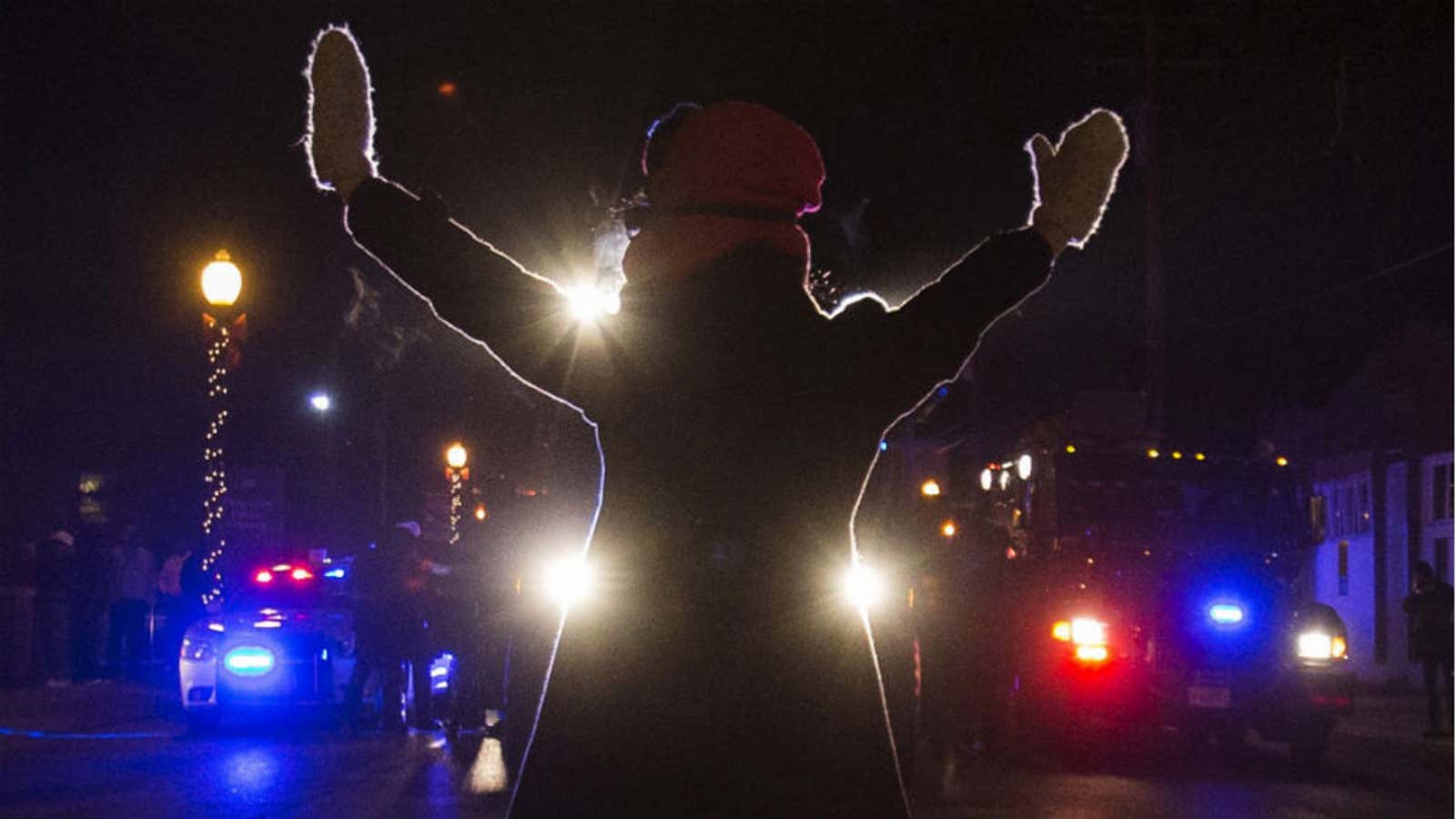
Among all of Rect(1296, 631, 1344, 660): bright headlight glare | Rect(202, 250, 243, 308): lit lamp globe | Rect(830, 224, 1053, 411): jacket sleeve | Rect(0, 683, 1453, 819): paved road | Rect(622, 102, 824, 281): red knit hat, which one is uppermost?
Rect(202, 250, 243, 308): lit lamp globe

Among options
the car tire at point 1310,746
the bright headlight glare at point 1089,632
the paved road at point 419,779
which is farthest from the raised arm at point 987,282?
the car tire at point 1310,746

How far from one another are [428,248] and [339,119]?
0.99ft

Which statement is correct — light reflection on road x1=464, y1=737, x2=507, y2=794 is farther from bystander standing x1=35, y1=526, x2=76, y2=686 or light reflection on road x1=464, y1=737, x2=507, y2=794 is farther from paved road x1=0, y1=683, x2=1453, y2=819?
bystander standing x1=35, y1=526, x2=76, y2=686

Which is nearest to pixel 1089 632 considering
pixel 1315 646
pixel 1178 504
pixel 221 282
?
pixel 1178 504

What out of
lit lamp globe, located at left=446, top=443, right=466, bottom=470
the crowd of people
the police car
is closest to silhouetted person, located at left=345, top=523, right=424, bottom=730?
the police car

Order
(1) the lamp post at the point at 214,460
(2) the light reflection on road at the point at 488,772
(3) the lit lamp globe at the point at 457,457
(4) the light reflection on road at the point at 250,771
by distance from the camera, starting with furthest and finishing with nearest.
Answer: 1. (3) the lit lamp globe at the point at 457,457
2. (1) the lamp post at the point at 214,460
3. (2) the light reflection on road at the point at 488,772
4. (4) the light reflection on road at the point at 250,771

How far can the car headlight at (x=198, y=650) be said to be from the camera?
57.9 ft

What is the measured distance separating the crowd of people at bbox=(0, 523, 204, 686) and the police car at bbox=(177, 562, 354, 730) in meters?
6.89

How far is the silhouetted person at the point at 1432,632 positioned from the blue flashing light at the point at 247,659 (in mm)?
12131

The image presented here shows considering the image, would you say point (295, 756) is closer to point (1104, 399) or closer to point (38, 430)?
point (1104, 399)

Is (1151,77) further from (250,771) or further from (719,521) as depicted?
(719,521)

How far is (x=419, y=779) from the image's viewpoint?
1398cm

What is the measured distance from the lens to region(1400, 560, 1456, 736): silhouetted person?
837 inches

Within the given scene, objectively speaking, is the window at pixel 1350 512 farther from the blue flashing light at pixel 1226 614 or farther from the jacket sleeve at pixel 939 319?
the jacket sleeve at pixel 939 319
